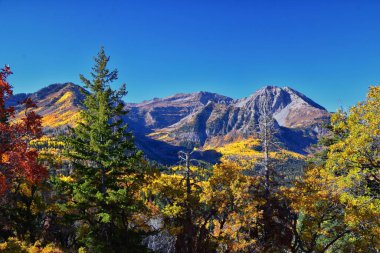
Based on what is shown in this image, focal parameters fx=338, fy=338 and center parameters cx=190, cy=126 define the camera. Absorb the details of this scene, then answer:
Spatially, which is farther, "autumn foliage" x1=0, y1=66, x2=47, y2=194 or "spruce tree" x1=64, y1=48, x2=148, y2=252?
"spruce tree" x1=64, y1=48, x2=148, y2=252

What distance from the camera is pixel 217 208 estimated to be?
29922mm

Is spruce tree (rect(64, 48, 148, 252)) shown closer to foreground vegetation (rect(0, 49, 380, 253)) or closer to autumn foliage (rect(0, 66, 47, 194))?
foreground vegetation (rect(0, 49, 380, 253))

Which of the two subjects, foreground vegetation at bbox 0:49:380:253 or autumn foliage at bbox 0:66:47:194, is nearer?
autumn foliage at bbox 0:66:47:194

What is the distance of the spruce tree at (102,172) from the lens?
2706 centimetres

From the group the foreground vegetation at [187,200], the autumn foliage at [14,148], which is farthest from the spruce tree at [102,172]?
the autumn foliage at [14,148]

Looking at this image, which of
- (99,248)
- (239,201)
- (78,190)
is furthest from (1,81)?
(239,201)

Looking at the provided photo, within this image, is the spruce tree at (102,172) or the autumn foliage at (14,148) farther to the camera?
the spruce tree at (102,172)

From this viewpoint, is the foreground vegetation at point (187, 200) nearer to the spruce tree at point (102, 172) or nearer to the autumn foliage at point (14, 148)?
the spruce tree at point (102, 172)

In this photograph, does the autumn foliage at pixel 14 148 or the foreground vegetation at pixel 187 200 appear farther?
the foreground vegetation at pixel 187 200

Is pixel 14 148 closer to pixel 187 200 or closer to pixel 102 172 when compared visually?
pixel 102 172

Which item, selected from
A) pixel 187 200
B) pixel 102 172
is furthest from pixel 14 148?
pixel 187 200

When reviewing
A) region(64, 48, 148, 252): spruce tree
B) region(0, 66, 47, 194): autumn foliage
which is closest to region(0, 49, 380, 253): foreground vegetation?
region(64, 48, 148, 252): spruce tree

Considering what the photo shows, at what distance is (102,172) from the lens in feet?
92.9

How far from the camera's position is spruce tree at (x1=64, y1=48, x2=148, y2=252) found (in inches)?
1065
